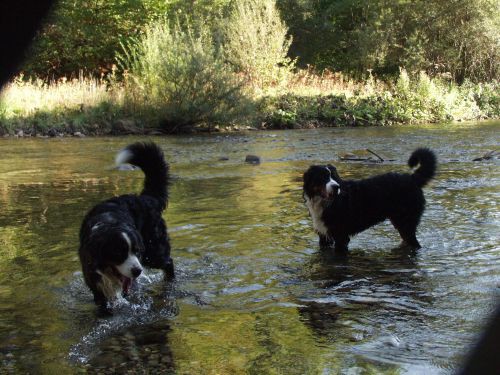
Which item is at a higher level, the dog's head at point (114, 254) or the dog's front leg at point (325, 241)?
the dog's head at point (114, 254)

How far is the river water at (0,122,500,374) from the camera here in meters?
3.38

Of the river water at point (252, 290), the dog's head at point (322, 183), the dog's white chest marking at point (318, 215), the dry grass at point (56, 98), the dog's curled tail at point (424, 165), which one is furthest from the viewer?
the dry grass at point (56, 98)

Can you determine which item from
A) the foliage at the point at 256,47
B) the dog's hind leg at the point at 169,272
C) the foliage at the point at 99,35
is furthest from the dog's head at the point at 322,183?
the foliage at the point at 99,35

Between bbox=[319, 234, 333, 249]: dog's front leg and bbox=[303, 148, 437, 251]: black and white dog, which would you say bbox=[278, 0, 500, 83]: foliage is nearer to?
bbox=[303, 148, 437, 251]: black and white dog

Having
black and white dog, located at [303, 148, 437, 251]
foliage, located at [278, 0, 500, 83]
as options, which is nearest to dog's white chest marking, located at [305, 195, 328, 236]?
black and white dog, located at [303, 148, 437, 251]

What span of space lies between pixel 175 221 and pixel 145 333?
11.0 ft

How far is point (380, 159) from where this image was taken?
11945 mm

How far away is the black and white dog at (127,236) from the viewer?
13.2 ft

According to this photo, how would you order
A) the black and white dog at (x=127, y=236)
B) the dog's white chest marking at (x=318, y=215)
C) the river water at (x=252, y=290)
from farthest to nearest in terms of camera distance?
the dog's white chest marking at (x=318, y=215) → the black and white dog at (x=127, y=236) → the river water at (x=252, y=290)

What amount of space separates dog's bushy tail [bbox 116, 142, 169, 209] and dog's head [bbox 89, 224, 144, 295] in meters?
1.25

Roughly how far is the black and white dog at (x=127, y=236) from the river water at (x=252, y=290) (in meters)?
0.22

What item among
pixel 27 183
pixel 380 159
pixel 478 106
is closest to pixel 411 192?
pixel 380 159

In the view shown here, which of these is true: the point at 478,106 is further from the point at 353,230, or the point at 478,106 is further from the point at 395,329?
the point at 395,329

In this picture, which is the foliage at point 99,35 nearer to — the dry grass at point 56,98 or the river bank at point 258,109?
the river bank at point 258,109
